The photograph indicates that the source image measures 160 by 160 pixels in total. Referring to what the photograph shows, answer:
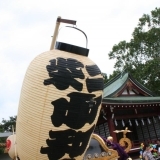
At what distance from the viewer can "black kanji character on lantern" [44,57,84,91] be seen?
3.96 metres

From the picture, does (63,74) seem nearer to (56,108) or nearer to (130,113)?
(56,108)

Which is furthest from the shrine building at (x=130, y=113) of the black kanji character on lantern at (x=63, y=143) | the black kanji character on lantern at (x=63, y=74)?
the black kanji character on lantern at (x=63, y=74)

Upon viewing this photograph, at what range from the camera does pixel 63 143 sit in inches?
158

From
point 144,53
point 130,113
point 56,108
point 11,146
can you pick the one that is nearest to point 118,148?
point 11,146

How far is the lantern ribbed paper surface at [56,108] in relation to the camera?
393 cm

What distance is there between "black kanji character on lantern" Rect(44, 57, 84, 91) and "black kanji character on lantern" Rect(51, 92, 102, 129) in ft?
0.53

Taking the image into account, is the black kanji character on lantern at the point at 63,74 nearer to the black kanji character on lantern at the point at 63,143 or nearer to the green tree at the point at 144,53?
the black kanji character on lantern at the point at 63,143

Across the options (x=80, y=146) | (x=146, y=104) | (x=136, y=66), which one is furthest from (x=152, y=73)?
(x=80, y=146)

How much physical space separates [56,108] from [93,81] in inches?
29.8

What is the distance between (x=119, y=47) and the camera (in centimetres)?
2716

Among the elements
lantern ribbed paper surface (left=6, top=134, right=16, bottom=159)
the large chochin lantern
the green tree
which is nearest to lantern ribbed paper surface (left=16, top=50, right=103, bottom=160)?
the large chochin lantern

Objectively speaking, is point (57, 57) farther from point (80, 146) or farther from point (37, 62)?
point (80, 146)

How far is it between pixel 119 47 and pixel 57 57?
77.5 feet

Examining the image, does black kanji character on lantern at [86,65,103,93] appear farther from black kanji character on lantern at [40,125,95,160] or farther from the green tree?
the green tree
